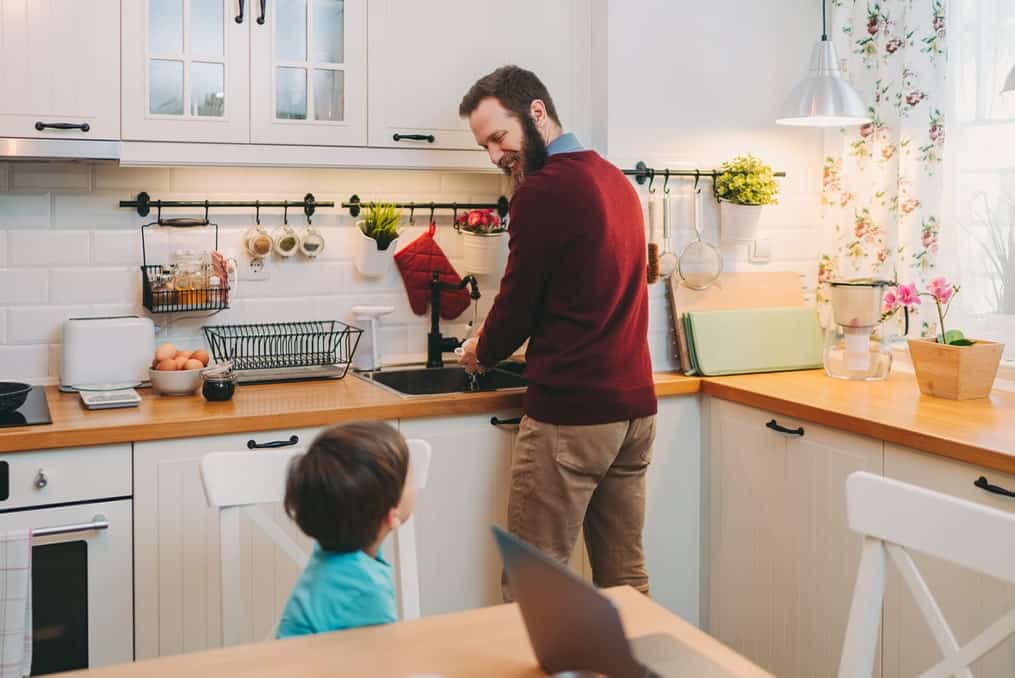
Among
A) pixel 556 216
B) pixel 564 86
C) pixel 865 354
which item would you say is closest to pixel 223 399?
pixel 556 216

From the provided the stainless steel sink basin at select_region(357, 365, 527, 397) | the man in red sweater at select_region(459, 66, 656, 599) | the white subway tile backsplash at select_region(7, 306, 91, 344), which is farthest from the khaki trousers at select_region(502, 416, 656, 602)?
the white subway tile backsplash at select_region(7, 306, 91, 344)

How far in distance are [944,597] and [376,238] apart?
180cm

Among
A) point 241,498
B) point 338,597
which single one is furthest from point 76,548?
point 338,597

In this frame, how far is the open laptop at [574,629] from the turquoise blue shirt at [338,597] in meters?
0.26

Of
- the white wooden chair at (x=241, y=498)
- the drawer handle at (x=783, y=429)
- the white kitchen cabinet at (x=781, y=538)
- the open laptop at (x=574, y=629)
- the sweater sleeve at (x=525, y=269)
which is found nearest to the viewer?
the open laptop at (x=574, y=629)

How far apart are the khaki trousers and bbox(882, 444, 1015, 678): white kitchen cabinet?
611 millimetres

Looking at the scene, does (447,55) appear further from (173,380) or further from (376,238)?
(173,380)

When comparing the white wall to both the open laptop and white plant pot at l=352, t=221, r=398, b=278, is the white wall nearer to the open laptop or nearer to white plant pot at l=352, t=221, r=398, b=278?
white plant pot at l=352, t=221, r=398, b=278

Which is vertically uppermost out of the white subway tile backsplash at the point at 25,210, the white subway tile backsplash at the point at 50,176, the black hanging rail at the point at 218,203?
the white subway tile backsplash at the point at 50,176

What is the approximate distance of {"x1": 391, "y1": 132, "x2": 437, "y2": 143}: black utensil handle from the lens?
2.89 m

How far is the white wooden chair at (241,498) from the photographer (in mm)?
1764

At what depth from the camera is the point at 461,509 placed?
2.78 m

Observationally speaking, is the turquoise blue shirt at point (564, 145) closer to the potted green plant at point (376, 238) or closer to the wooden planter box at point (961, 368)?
the potted green plant at point (376, 238)

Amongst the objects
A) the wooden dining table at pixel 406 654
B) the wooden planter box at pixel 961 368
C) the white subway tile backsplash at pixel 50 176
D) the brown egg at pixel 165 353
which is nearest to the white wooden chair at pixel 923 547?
the wooden dining table at pixel 406 654
